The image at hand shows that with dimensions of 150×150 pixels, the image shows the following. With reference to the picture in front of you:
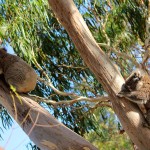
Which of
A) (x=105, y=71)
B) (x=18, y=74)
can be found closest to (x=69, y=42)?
(x=18, y=74)

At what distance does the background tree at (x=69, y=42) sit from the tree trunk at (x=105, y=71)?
91.9 inches

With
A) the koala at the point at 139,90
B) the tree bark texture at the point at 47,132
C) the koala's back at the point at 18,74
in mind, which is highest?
the koala's back at the point at 18,74

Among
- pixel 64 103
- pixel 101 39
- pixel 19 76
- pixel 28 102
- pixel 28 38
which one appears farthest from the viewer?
pixel 101 39

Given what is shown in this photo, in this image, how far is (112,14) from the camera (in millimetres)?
6141

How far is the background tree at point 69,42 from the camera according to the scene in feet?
17.9

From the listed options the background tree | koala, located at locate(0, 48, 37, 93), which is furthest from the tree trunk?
the background tree

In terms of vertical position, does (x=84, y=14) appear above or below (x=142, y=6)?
above

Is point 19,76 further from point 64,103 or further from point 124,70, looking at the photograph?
point 124,70

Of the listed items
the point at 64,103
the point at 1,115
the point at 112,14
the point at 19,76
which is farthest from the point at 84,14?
the point at 19,76

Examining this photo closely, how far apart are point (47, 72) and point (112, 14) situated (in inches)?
56.1

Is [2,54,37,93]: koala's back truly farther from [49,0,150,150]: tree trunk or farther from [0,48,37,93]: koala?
[49,0,150,150]: tree trunk

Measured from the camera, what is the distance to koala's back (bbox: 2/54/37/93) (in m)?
3.66

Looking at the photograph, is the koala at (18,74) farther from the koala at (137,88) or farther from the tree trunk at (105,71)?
the koala at (137,88)

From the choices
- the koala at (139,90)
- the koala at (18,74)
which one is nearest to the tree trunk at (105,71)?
the koala at (139,90)
